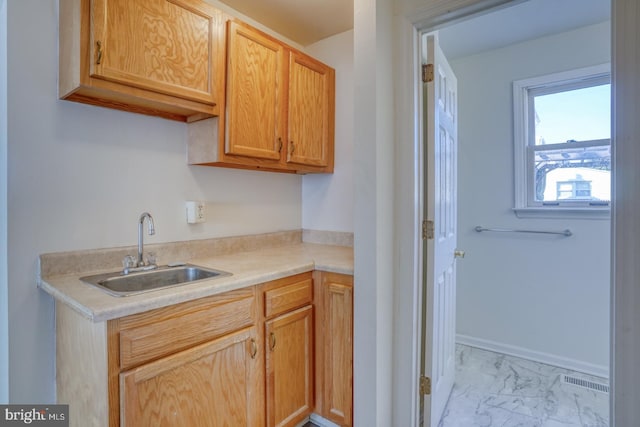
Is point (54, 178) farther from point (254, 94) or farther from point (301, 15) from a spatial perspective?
point (301, 15)

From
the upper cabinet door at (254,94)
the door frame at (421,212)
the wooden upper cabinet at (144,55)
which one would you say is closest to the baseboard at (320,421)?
the door frame at (421,212)

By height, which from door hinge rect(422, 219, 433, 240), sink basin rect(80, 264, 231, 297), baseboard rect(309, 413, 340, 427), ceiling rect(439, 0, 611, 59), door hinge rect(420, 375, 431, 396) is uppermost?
ceiling rect(439, 0, 611, 59)

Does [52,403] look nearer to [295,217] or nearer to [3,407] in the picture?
[3,407]

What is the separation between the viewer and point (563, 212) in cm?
236

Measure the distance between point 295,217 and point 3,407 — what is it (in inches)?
70.2

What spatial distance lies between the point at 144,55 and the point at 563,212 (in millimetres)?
2778

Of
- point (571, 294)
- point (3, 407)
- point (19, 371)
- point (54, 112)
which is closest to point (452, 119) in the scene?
point (571, 294)

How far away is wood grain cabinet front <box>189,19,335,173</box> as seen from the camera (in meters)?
1.68

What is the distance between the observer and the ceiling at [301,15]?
1941 mm

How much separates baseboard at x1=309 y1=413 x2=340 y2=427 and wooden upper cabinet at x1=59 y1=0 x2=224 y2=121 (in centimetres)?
169

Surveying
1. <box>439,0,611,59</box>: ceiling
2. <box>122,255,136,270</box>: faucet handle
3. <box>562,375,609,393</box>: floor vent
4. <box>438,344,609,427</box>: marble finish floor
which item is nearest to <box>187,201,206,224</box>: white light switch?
<box>122,255,136,270</box>: faucet handle

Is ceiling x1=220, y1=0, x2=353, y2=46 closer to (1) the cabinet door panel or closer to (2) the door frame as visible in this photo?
(2) the door frame

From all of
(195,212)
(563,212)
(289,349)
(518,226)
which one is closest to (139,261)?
(195,212)

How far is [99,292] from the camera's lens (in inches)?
45.5
